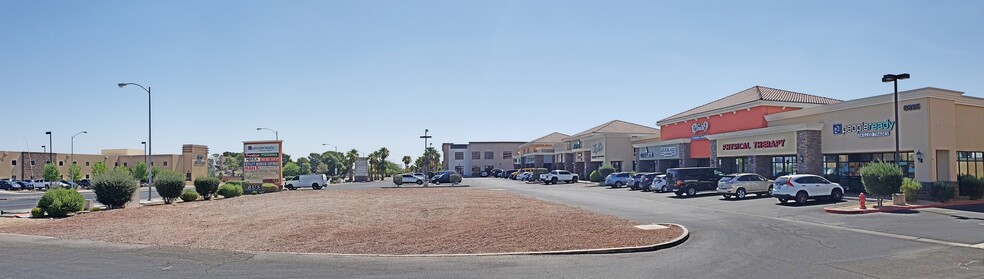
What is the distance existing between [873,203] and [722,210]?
6.59m

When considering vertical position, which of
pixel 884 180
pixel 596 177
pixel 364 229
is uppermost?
pixel 884 180

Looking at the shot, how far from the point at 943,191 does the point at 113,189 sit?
36.7 m

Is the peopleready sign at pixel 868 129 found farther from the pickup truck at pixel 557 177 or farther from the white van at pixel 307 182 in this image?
the white van at pixel 307 182

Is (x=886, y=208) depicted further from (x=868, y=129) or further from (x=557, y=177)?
(x=557, y=177)

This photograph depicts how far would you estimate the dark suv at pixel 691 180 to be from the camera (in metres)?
36.7

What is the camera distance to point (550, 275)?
37.4ft

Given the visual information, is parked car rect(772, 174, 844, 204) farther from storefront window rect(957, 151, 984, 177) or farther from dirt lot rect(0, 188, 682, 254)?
dirt lot rect(0, 188, 682, 254)

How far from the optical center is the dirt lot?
15.5m

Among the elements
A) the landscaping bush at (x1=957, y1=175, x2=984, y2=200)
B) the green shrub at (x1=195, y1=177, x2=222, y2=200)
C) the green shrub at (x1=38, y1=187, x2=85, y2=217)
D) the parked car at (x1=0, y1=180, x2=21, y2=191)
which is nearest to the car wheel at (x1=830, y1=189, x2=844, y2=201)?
the landscaping bush at (x1=957, y1=175, x2=984, y2=200)

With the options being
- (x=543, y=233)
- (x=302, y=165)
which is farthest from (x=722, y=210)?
(x=302, y=165)

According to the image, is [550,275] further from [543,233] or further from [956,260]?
[956,260]


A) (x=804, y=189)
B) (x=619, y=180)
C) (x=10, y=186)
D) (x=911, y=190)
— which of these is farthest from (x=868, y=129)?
(x=10, y=186)

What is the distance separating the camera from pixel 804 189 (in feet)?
92.4

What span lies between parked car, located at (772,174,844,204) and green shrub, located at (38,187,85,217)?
30.5m
